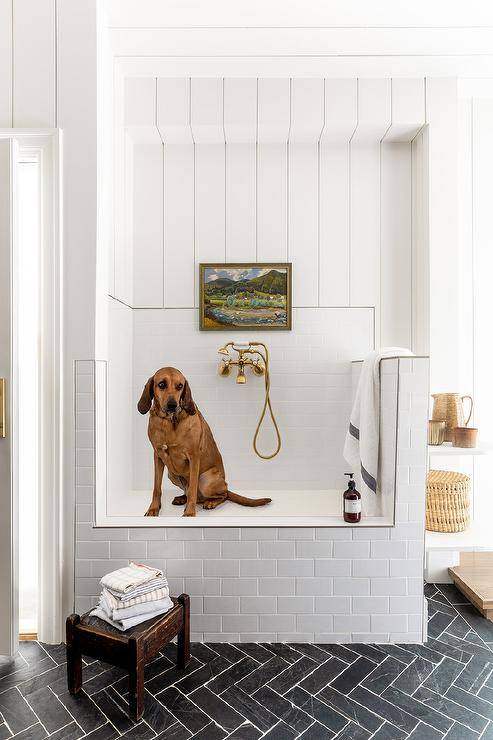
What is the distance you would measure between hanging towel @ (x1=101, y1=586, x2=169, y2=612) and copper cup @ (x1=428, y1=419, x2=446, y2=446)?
1.51 m

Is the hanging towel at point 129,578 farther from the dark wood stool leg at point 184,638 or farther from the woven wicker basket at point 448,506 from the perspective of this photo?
the woven wicker basket at point 448,506

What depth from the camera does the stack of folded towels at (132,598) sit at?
1.68m

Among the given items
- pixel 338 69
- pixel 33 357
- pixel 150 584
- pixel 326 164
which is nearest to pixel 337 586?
pixel 150 584

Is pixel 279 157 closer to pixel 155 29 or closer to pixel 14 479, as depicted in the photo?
pixel 155 29

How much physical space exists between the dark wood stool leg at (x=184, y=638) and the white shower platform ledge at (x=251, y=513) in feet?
0.97

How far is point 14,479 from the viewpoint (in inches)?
77.9

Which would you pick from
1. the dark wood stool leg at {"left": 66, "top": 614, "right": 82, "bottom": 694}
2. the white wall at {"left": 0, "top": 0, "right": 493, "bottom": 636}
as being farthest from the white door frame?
the dark wood stool leg at {"left": 66, "top": 614, "right": 82, "bottom": 694}

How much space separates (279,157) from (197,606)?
2528mm

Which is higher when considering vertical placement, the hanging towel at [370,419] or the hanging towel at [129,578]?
the hanging towel at [370,419]

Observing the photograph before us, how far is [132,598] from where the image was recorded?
170 centimetres

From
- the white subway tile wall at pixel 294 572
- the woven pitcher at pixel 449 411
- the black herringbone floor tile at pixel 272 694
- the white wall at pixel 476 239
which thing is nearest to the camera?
the black herringbone floor tile at pixel 272 694

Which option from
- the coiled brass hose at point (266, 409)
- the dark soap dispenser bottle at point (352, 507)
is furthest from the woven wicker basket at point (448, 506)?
the coiled brass hose at point (266, 409)

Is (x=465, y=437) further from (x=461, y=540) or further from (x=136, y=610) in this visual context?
(x=136, y=610)

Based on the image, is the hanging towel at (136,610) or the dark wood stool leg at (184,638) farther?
the dark wood stool leg at (184,638)
